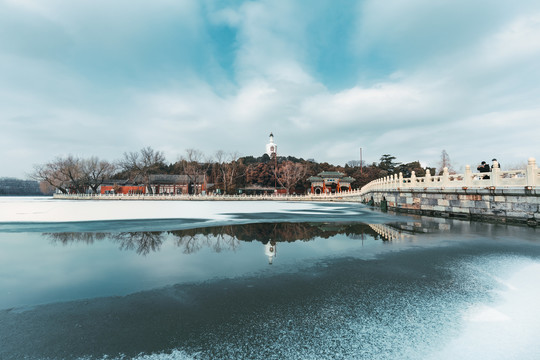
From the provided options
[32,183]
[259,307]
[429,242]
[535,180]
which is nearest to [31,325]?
[259,307]

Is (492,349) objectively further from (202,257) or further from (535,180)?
(535,180)

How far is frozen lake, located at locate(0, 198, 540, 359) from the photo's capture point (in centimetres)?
273

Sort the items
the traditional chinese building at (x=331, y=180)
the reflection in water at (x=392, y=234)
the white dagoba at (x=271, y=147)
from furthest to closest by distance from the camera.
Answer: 1. the white dagoba at (x=271, y=147)
2. the traditional chinese building at (x=331, y=180)
3. the reflection in water at (x=392, y=234)

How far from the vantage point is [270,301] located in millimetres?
3832

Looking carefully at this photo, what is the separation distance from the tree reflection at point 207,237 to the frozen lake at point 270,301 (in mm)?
274

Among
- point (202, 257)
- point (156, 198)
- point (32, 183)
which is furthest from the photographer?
point (32, 183)

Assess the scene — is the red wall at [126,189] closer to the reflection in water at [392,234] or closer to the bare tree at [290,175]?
the bare tree at [290,175]

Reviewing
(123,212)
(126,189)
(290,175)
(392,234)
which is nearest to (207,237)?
(392,234)

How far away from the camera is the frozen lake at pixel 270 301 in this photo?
2734 millimetres

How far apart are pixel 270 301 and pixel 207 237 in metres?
5.64

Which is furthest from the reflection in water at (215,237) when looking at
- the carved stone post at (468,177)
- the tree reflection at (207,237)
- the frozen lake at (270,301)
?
the carved stone post at (468,177)

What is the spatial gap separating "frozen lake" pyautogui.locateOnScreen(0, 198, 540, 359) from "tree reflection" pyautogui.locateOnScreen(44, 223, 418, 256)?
0.27 meters

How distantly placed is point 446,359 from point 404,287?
194cm

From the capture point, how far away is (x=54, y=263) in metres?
5.88
